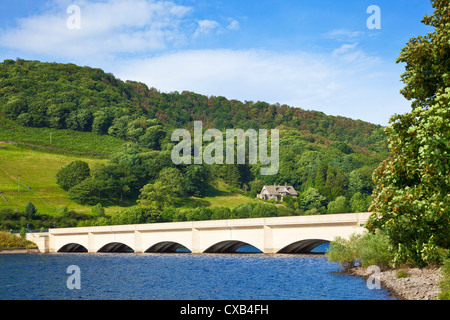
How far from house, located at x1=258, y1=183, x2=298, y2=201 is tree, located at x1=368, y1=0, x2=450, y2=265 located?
129m

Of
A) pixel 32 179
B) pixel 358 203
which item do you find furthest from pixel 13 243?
pixel 358 203

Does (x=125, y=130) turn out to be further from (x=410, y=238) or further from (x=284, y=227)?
(x=410, y=238)

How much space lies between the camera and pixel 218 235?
5919cm

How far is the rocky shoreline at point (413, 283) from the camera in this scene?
76.7 ft

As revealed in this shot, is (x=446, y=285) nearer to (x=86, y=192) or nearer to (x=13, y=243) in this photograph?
(x=13, y=243)

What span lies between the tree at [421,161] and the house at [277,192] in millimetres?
129033

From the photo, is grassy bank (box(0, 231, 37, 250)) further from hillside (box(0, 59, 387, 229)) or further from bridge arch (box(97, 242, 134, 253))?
hillside (box(0, 59, 387, 229))

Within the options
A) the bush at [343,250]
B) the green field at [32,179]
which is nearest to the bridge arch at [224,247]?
the bush at [343,250]

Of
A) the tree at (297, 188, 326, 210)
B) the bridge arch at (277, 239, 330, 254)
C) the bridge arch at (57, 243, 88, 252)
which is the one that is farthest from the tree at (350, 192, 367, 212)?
the bridge arch at (57, 243, 88, 252)

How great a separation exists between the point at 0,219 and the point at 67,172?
37371mm

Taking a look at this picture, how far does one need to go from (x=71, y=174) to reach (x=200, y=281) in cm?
10406

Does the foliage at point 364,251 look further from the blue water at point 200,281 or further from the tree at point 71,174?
the tree at point 71,174

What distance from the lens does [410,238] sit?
2012 cm

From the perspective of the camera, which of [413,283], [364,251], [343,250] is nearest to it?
[413,283]
